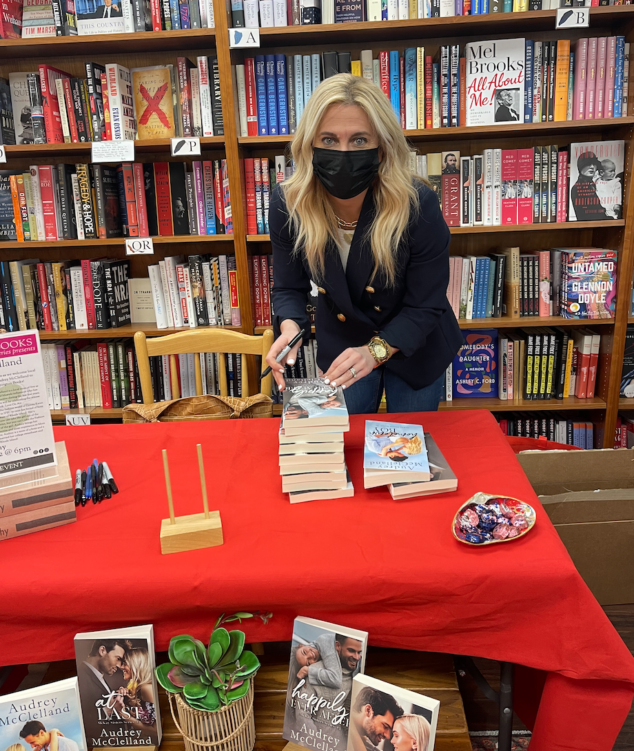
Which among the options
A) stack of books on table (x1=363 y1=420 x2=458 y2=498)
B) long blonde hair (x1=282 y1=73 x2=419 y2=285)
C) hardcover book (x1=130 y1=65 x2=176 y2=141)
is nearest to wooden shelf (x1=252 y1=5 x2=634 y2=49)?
hardcover book (x1=130 y1=65 x2=176 y2=141)

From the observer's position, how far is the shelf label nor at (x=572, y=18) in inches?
84.3

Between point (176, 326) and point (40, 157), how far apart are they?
94 centimetres

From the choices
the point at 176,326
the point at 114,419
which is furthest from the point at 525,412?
the point at 114,419

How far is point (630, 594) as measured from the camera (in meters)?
1.97

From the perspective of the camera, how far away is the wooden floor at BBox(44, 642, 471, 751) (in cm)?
100

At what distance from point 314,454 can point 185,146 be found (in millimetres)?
1585

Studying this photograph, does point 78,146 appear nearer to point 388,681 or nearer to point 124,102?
point 124,102

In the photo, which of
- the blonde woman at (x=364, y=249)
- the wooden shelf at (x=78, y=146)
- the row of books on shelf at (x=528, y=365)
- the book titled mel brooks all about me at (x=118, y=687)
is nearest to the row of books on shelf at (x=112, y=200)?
the wooden shelf at (x=78, y=146)

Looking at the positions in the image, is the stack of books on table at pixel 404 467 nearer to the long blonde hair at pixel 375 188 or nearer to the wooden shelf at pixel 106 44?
the long blonde hair at pixel 375 188

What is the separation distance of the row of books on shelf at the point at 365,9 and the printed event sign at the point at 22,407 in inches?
67.2

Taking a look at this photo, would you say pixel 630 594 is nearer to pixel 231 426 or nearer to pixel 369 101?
pixel 231 426

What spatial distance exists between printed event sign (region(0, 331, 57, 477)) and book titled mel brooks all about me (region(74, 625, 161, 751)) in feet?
1.13

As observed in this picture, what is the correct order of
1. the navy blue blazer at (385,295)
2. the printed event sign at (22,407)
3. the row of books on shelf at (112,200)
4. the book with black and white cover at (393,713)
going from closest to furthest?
the book with black and white cover at (393,713) → the printed event sign at (22,407) → the navy blue blazer at (385,295) → the row of books on shelf at (112,200)

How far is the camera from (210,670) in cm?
93
